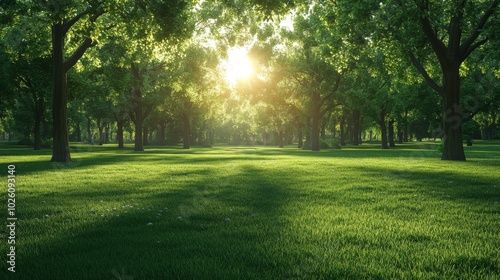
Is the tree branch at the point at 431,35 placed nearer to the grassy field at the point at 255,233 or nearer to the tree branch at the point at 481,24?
the tree branch at the point at 481,24

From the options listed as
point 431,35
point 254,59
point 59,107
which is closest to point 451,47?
point 431,35

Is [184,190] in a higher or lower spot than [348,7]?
lower

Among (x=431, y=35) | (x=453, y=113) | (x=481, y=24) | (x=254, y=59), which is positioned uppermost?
(x=254, y=59)

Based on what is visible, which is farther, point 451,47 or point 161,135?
point 161,135

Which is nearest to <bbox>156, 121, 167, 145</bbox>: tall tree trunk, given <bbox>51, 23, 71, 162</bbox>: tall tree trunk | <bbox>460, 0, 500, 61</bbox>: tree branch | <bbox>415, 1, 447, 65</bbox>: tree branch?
<bbox>51, 23, 71, 162</bbox>: tall tree trunk

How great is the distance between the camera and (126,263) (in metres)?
4.59

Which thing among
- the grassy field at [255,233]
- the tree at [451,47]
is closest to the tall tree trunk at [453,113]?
the tree at [451,47]

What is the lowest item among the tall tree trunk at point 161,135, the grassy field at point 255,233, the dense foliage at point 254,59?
Result: the grassy field at point 255,233

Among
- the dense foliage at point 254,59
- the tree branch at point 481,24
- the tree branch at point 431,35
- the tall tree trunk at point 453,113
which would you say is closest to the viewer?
the dense foliage at point 254,59

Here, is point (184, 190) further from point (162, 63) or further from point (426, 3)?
point (162, 63)

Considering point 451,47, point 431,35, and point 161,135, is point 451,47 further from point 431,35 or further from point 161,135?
point 161,135

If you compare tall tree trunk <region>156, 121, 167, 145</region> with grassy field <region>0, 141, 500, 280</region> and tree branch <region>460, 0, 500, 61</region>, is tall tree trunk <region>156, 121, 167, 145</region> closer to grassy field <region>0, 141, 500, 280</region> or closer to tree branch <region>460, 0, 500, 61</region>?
tree branch <region>460, 0, 500, 61</region>

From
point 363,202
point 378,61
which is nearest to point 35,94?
point 378,61

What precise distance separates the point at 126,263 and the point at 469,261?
4.38m
